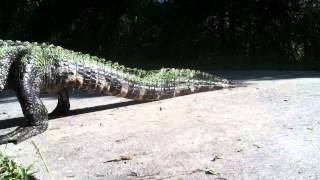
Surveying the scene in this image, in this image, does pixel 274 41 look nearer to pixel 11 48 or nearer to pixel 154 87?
pixel 154 87

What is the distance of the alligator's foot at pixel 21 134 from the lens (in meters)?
5.50

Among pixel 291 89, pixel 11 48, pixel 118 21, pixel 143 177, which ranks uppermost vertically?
pixel 118 21

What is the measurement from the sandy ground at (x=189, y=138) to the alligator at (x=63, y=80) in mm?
194

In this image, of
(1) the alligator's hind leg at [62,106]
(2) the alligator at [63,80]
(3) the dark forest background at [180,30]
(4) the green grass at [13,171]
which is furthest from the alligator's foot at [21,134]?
(3) the dark forest background at [180,30]

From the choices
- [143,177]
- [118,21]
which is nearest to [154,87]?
[143,177]

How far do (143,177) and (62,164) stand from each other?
2.69ft

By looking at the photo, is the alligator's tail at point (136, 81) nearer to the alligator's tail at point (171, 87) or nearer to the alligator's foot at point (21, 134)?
the alligator's tail at point (171, 87)

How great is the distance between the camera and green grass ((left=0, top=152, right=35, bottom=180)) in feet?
13.6

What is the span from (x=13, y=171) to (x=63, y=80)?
261 cm

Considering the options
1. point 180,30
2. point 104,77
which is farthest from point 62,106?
point 180,30

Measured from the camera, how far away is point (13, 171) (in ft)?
14.0

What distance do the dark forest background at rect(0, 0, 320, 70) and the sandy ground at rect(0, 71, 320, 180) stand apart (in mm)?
5827

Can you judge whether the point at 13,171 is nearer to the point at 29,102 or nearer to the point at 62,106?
the point at 29,102

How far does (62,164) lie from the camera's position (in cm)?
450
